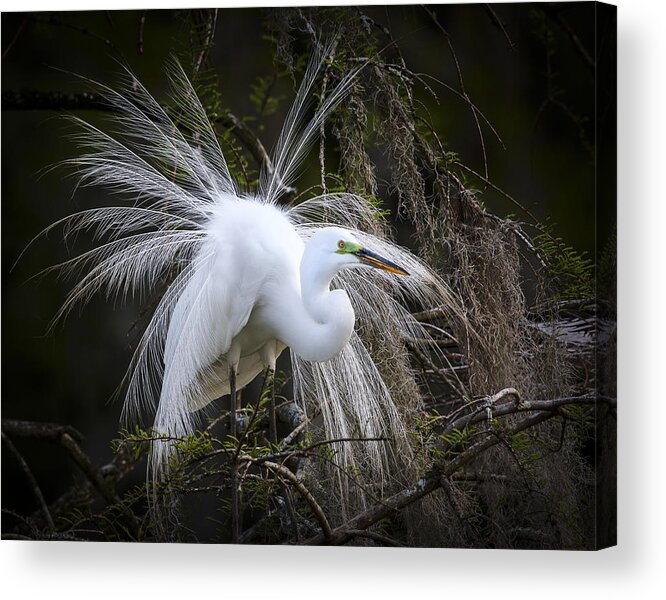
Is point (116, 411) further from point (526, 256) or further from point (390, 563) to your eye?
point (526, 256)

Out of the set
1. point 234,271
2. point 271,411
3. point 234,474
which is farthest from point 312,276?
point 234,474

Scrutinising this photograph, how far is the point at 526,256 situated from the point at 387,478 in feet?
2.71

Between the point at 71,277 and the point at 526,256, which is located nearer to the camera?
Result: the point at 526,256

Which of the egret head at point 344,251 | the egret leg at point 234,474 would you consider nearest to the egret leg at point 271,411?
the egret leg at point 234,474

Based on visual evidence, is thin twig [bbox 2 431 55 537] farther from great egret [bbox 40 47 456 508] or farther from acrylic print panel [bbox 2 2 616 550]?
great egret [bbox 40 47 456 508]

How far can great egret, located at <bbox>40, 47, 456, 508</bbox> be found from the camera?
149 inches

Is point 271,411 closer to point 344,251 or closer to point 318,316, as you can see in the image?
point 318,316

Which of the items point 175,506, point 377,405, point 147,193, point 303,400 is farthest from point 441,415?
point 147,193

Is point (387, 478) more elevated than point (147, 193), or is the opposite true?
point (147, 193)

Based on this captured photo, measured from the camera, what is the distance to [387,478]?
383 centimetres

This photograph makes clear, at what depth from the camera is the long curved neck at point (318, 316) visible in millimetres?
3660

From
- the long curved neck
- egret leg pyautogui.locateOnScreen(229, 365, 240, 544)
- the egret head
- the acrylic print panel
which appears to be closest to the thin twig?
the acrylic print panel

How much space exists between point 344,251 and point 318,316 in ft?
0.71

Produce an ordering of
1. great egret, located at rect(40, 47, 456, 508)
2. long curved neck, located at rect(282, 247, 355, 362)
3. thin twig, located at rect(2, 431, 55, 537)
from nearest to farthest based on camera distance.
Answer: long curved neck, located at rect(282, 247, 355, 362) < great egret, located at rect(40, 47, 456, 508) < thin twig, located at rect(2, 431, 55, 537)
